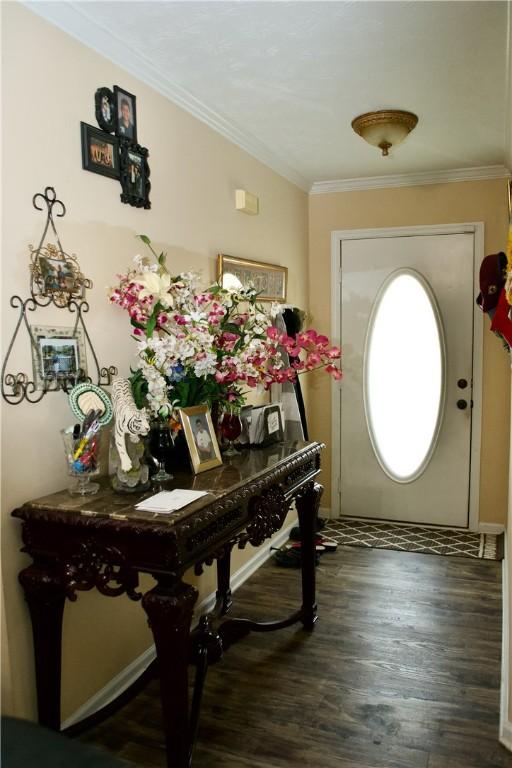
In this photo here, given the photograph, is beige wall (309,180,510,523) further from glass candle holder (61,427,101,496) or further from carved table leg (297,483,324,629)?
glass candle holder (61,427,101,496)

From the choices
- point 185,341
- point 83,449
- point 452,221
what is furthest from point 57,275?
point 452,221

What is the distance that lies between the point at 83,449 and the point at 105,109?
124 centimetres

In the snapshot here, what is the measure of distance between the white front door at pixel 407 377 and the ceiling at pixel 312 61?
3.14ft

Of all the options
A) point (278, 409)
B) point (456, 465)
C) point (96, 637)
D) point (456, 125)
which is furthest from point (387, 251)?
point (96, 637)

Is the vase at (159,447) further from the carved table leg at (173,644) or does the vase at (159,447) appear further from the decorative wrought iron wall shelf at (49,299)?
the carved table leg at (173,644)

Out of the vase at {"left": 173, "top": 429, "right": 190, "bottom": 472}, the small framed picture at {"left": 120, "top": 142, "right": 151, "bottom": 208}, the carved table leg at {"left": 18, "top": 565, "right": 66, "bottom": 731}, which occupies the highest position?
the small framed picture at {"left": 120, "top": 142, "right": 151, "bottom": 208}

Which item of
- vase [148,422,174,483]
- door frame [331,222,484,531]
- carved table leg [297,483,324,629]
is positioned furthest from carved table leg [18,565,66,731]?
door frame [331,222,484,531]

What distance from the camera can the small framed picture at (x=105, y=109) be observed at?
2189mm

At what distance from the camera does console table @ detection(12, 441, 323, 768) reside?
168 centimetres

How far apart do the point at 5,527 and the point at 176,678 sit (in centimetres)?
67

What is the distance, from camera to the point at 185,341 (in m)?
2.09

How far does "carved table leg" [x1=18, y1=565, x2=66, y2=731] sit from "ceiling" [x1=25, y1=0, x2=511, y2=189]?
1.76m

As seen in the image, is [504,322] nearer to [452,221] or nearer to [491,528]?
[452,221]

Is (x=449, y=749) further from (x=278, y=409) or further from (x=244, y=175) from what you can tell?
(x=244, y=175)
